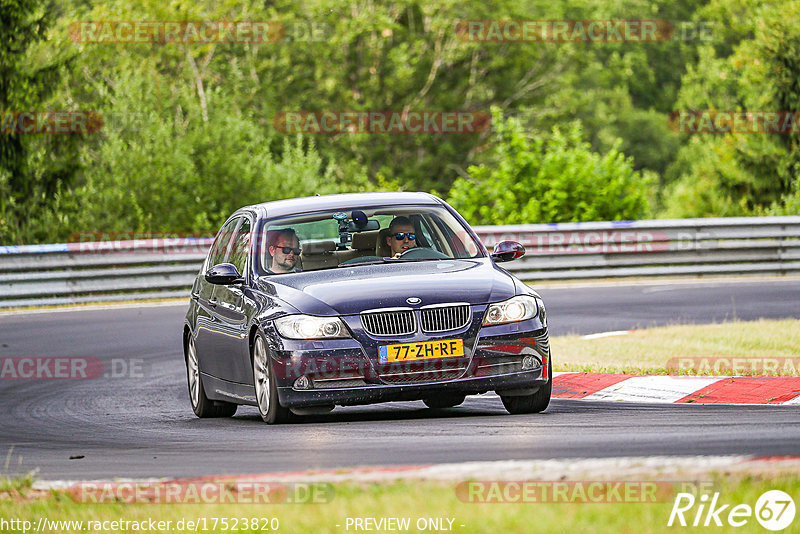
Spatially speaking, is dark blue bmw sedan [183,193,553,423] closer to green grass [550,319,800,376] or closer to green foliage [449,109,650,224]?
green grass [550,319,800,376]

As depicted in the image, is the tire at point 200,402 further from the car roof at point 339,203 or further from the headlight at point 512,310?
the headlight at point 512,310

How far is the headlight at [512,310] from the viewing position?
9.30 metres

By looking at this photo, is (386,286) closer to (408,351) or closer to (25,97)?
(408,351)

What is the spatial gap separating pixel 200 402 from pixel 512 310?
298 centimetres

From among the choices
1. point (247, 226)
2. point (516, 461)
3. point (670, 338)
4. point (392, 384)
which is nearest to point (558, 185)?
point (670, 338)

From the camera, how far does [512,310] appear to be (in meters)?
9.41

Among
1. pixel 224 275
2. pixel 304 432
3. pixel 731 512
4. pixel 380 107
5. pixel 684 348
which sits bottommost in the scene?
pixel 380 107

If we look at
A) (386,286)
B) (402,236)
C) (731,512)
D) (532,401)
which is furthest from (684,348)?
→ (731,512)

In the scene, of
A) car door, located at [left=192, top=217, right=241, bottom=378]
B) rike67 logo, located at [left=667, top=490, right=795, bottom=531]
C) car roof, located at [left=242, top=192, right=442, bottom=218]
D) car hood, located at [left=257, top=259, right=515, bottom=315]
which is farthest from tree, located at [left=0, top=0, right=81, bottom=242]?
rike67 logo, located at [left=667, top=490, right=795, bottom=531]

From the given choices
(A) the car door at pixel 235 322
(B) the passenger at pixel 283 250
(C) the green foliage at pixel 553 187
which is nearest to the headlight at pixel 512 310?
(B) the passenger at pixel 283 250

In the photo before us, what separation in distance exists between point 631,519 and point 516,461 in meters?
1.66

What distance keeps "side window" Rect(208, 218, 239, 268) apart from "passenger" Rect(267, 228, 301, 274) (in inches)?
42.6

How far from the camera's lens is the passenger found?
10.2 m

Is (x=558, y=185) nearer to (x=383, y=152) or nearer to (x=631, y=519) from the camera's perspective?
(x=631, y=519)
